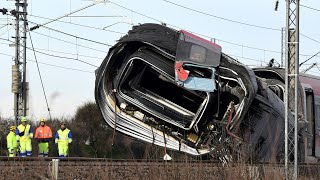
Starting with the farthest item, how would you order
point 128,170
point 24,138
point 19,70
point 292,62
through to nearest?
point 19,70 < point 24,138 < point 292,62 < point 128,170

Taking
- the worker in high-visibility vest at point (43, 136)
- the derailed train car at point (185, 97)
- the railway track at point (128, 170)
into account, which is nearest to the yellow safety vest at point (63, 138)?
the worker in high-visibility vest at point (43, 136)

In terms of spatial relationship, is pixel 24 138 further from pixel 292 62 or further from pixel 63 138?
pixel 292 62

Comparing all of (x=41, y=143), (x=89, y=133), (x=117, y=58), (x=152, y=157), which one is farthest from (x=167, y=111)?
(x=89, y=133)

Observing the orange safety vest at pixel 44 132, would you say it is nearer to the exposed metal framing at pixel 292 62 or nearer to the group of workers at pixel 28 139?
the group of workers at pixel 28 139

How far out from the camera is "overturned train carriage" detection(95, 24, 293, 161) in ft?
50.6

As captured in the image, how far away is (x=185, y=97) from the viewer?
16.7m

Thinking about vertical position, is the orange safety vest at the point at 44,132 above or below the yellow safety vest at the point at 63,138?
above

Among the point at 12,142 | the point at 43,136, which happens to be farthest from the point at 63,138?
the point at 12,142

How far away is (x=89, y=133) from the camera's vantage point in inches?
1565

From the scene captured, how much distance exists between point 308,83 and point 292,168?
6.73 meters

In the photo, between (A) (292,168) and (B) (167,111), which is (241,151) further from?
(B) (167,111)

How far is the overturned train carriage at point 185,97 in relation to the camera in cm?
1542

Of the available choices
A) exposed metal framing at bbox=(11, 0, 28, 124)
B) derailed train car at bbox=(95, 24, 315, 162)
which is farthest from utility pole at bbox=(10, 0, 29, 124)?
derailed train car at bbox=(95, 24, 315, 162)

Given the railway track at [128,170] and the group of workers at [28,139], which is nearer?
the railway track at [128,170]
